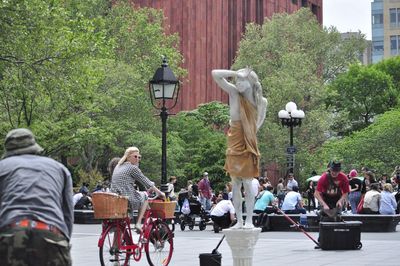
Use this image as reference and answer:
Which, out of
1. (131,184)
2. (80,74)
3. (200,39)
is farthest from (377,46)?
(131,184)

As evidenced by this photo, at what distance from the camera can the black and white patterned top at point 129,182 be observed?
13820mm

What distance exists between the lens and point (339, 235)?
1805 centimetres

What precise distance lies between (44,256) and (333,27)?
7111 cm

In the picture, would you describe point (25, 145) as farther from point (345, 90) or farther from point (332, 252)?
point (345, 90)

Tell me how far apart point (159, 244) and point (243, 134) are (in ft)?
8.98

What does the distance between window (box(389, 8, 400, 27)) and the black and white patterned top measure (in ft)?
432

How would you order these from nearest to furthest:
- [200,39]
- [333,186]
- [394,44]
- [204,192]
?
[333,186], [204,192], [200,39], [394,44]

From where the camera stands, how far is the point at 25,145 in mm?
7105

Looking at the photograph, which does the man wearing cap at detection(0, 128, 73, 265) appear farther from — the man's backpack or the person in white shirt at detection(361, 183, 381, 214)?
the man's backpack

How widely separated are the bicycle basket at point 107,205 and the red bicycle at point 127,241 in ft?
0.89

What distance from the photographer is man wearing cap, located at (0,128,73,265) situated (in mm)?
6598

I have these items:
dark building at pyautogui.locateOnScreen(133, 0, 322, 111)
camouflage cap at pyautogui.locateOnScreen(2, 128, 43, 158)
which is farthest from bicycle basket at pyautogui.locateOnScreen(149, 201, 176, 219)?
dark building at pyautogui.locateOnScreen(133, 0, 322, 111)

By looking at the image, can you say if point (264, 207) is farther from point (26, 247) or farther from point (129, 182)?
point (26, 247)

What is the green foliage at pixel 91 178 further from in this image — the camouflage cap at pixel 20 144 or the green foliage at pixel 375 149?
the camouflage cap at pixel 20 144
